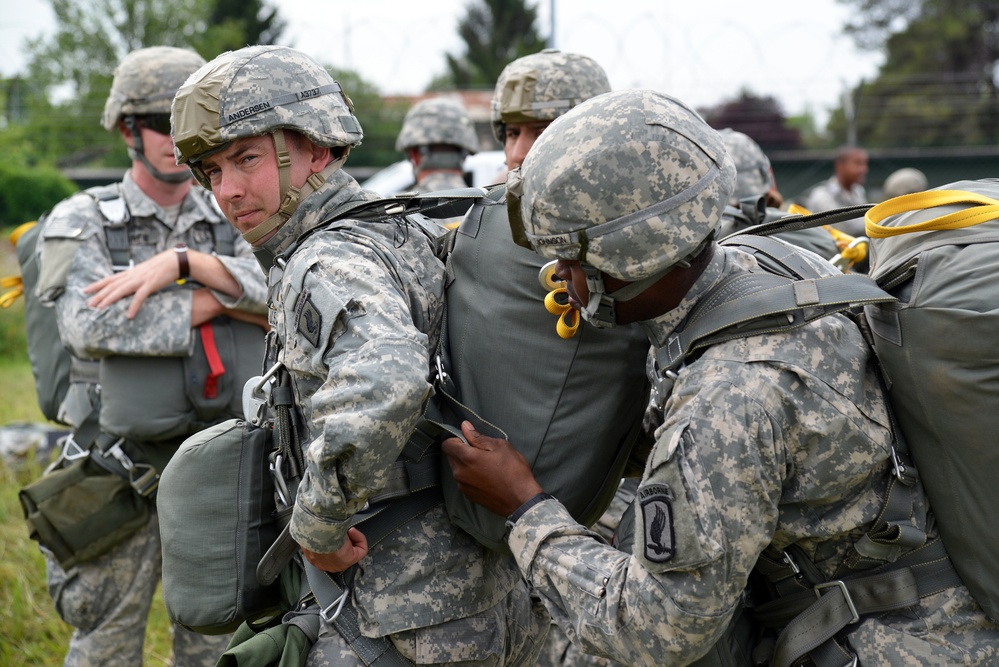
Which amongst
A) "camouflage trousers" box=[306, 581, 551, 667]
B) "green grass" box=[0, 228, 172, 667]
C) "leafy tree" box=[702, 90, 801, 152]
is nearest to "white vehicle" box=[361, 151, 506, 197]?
"green grass" box=[0, 228, 172, 667]

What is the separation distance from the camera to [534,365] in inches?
95.1

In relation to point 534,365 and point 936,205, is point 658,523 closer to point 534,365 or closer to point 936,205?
point 534,365

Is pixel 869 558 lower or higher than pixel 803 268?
lower

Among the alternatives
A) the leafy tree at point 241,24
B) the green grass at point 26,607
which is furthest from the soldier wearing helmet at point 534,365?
the leafy tree at point 241,24

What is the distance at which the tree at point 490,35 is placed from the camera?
3906 centimetres

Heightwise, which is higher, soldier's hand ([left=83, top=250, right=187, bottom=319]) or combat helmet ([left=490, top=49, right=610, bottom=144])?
combat helmet ([left=490, top=49, right=610, bottom=144])

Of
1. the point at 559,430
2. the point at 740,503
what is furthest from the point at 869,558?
the point at 559,430

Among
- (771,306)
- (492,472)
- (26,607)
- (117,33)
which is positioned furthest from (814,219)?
(117,33)

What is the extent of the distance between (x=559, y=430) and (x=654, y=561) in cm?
51

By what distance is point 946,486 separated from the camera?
2.10 m

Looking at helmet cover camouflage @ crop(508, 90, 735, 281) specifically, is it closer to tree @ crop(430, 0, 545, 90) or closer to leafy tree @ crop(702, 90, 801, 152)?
leafy tree @ crop(702, 90, 801, 152)

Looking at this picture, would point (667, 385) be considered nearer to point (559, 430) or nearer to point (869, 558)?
point (559, 430)

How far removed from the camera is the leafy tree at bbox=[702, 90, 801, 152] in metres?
20.2

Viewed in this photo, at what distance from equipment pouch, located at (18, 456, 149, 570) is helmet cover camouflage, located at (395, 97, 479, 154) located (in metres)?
3.16
